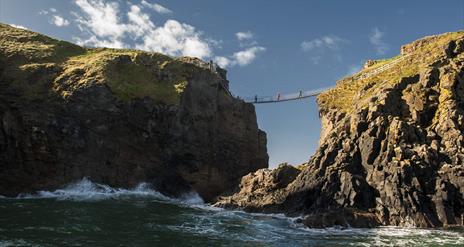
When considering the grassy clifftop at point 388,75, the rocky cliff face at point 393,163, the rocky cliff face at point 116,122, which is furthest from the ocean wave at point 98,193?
the grassy clifftop at point 388,75

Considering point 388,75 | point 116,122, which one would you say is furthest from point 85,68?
point 388,75

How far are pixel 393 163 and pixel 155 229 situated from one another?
1063 inches

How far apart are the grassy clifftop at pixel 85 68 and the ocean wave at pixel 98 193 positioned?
13923 millimetres

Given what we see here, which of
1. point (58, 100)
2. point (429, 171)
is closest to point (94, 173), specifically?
point (58, 100)

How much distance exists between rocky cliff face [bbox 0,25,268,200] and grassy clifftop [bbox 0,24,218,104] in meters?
0.16

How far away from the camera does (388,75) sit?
7388 cm

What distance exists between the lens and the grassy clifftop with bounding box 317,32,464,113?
225ft

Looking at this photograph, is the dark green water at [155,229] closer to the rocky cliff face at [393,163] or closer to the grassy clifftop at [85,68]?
the rocky cliff face at [393,163]

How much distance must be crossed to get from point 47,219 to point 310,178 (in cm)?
3010

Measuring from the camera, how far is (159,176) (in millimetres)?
70750

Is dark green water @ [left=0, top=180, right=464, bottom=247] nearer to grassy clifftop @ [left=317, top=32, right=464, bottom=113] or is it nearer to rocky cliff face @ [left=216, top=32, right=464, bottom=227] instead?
rocky cliff face @ [left=216, top=32, right=464, bottom=227]

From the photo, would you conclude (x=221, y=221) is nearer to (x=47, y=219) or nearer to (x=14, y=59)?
(x=47, y=219)

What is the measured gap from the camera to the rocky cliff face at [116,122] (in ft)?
208

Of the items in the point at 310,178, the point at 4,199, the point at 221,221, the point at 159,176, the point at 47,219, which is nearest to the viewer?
the point at 47,219
